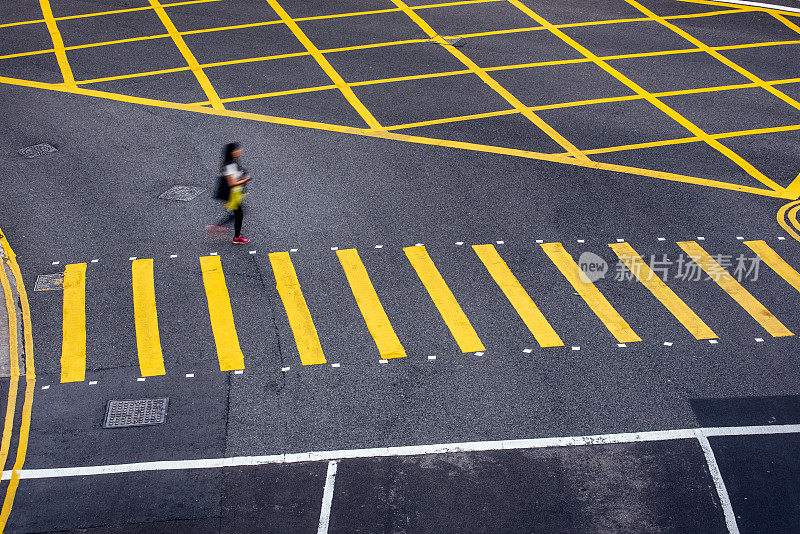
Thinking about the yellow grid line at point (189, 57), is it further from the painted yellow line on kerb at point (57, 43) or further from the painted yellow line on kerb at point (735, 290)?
the painted yellow line on kerb at point (735, 290)

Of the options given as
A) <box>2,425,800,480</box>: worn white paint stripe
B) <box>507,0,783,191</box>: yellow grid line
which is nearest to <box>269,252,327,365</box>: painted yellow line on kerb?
<box>2,425,800,480</box>: worn white paint stripe

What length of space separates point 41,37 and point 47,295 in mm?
12494

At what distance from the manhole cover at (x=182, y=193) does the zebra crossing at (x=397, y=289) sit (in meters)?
2.07

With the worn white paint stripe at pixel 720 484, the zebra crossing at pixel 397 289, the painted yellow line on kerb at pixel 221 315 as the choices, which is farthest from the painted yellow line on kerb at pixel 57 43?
the worn white paint stripe at pixel 720 484

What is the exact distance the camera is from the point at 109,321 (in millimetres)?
11273

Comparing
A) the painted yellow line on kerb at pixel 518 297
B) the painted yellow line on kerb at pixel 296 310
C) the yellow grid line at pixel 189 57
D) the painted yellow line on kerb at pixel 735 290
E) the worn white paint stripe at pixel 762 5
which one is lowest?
the painted yellow line on kerb at pixel 735 290

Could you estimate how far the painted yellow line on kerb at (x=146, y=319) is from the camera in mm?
10500

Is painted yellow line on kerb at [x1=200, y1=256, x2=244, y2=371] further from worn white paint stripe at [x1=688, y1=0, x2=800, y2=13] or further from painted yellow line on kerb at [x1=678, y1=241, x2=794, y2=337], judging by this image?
worn white paint stripe at [x1=688, y1=0, x2=800, y2=13]

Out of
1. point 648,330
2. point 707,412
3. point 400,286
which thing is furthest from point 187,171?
point 707,412

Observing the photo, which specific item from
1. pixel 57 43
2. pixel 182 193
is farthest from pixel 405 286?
pixel 57 43

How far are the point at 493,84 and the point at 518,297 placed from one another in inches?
339

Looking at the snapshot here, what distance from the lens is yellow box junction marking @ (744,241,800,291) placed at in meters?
12.3

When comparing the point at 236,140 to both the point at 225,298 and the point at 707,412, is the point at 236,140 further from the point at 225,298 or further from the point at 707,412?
the point at 707,412

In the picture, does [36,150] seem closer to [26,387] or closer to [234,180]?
[234,180]
